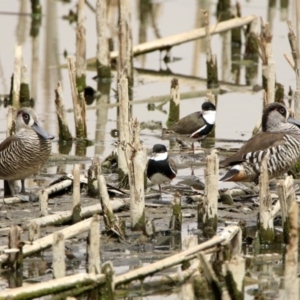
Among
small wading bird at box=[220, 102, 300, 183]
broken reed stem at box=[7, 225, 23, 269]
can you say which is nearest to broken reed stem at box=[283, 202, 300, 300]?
broken reed stem at box=[7, 225, 23, 269]

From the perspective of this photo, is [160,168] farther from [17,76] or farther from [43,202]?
[17,76]

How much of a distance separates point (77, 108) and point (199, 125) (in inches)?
60.6

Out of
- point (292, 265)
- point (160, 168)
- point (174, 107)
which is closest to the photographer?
point (292, 265)

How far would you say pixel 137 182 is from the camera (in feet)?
25.2

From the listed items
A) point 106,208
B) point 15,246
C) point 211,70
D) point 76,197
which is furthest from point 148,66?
point 15,246

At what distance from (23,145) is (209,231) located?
2370 millimetres

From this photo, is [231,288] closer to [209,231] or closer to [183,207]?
[209,231]

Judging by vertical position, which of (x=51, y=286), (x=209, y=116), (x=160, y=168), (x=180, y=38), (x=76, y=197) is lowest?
(x=51, y=286)

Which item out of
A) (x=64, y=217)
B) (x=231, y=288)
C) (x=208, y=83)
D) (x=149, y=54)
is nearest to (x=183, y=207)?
(x=64, y=217)

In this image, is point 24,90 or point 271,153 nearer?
point 271,153

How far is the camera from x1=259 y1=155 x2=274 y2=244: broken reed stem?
7.58 m

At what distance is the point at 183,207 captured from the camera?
344 inches

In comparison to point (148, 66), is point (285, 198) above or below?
below

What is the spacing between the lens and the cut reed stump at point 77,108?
11.5 metres
